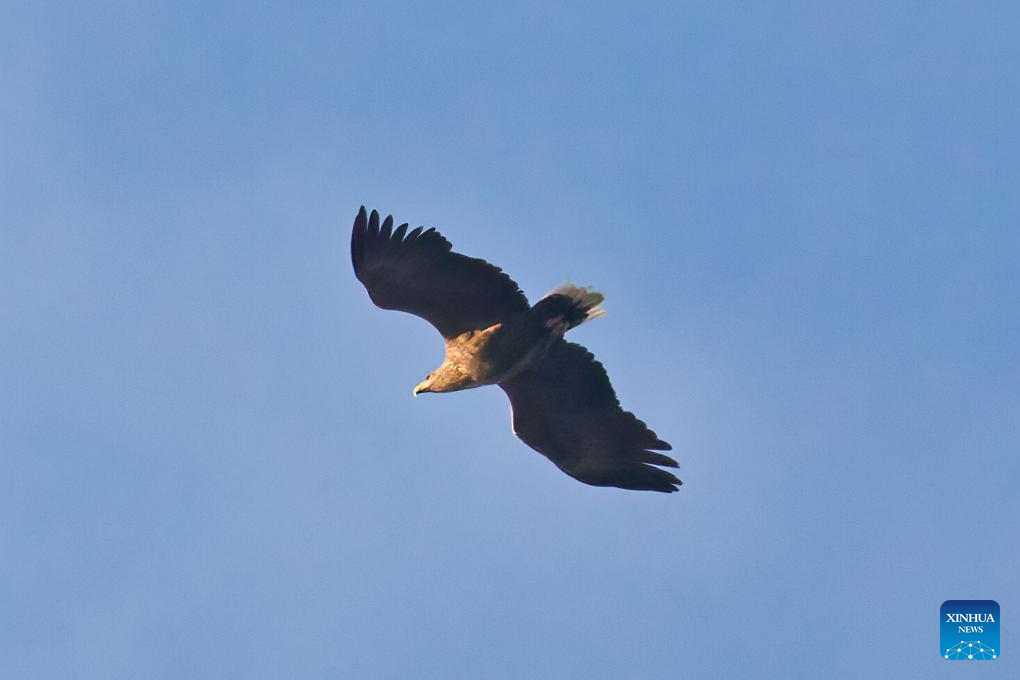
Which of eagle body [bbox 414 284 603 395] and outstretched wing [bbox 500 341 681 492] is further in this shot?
outstretched wing [bbox 500 341 681 492]

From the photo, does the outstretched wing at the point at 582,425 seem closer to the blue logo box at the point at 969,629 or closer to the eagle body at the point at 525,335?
the eagle body at the point at 525,335

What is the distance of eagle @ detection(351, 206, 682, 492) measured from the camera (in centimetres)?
2217

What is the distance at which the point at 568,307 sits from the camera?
22.3 m

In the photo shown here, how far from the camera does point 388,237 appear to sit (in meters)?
22.1

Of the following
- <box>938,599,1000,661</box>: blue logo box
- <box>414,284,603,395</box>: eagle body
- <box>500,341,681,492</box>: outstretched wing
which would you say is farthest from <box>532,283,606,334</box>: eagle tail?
<box>938,599,1000,661</box>: blue logo box

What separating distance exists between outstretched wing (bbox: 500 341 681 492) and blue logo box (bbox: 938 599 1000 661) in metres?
5.07

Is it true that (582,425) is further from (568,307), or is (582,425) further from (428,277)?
(428,277)

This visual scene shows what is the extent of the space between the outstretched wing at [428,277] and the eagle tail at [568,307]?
304mm

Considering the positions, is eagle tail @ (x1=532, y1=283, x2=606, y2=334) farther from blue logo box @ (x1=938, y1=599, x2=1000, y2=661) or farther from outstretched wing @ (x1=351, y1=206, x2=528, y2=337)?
blue logo box @ (x1=938, y1=599, x2=1000, y2=661)

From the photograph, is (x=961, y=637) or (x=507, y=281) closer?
(x=507, y=281)

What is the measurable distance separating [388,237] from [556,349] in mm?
2822

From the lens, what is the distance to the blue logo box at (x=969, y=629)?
24.1 metres

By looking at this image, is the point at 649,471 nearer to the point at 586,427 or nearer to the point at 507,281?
the point at 586,427

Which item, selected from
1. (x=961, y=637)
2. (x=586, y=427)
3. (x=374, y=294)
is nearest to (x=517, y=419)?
(x=586, y=427)
